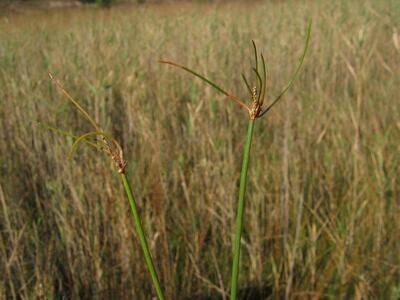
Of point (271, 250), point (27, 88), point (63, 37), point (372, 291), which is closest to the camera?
point (372, 291)

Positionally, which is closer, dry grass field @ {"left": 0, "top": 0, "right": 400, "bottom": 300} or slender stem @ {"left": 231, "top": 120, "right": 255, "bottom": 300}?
slender stem @ {"left": 231, "top": 120, "right": 255, "bottom": 300}

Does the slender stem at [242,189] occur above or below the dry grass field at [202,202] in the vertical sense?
above

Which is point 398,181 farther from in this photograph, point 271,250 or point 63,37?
point 63,37

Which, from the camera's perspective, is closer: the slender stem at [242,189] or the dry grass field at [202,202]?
the slender stem at [242,189]

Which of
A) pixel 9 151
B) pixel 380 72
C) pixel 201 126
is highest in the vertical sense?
pixel 380 72

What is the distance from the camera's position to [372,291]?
93 cm

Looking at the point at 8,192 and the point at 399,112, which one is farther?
the point at 399,112

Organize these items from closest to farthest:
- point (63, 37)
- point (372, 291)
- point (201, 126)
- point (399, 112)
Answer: point (372, 291)
point (201, 126)
point (399, 112)
point (63, 37)

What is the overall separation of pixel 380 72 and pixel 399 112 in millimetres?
594

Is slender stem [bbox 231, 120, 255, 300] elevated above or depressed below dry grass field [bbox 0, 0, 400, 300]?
above

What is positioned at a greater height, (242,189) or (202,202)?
(242,189)

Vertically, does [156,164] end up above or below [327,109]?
below

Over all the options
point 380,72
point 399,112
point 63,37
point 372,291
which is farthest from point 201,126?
point 63,37

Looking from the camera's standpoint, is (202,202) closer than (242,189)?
No
